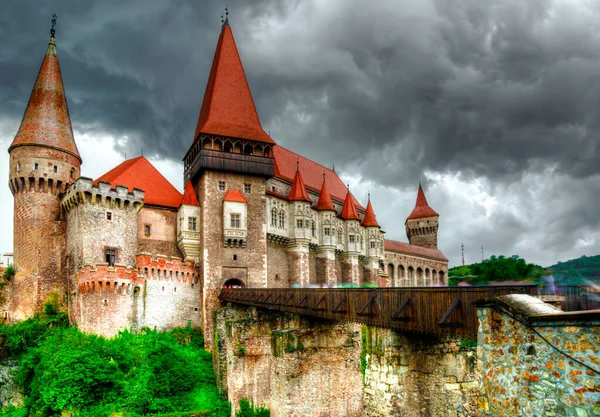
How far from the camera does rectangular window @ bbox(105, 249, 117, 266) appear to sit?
1231 inches

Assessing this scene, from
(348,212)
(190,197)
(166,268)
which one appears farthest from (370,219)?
(166,268)

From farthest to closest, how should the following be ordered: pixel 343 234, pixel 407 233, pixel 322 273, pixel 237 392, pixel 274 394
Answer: pixel 407 233 → pixel 343 234 → pixel 322 273 → pixel 237 392 → pixel 274 394

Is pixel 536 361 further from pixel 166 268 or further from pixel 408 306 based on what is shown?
pixel 166 268

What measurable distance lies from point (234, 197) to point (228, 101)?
28.7 ft

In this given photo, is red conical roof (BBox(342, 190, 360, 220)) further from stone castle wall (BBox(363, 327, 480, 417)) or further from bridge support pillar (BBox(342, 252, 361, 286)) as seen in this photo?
stone castle wall (BBox(363, 327, 480, 417))

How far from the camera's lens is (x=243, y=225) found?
35469mm

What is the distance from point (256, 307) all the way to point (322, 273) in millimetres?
14614

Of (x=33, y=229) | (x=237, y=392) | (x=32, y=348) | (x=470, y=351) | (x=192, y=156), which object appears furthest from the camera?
(x=192, y=156)

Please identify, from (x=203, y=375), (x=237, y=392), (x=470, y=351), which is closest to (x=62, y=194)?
(x=203, y=375)

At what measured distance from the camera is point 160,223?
35.3 m

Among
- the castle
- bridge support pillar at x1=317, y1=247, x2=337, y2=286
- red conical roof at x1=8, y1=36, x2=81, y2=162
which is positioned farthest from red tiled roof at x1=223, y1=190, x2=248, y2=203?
red conical roof at x1=8, y1=36, x2=81, y2=162

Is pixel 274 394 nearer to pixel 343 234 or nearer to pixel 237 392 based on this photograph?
pixel 237 392

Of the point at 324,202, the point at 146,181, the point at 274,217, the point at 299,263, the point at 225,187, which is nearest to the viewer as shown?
the point at 225,187

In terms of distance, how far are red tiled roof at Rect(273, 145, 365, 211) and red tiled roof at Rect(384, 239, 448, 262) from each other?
965cm
